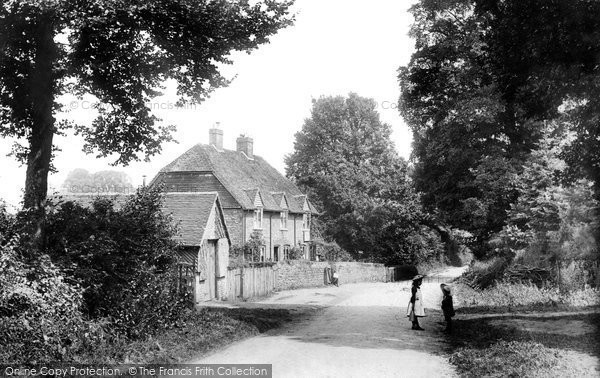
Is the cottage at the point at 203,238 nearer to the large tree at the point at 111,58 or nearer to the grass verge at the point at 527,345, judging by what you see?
the large tree at the point at 111,58

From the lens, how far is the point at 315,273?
4284 centimetres

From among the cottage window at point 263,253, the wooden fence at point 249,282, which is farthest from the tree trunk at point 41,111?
the cottage window at point 263,253

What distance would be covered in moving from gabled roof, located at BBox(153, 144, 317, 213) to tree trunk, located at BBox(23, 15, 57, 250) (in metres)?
31.0

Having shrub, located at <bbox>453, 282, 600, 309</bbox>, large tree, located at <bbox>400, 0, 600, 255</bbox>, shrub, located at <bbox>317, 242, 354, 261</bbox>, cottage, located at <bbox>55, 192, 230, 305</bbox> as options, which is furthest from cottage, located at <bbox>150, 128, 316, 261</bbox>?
shrub, located at <bbox>453, 282, 600, 309</bbox>

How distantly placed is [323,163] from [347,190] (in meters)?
5.24

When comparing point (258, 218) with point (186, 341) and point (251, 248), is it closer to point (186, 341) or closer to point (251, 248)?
point (251, 248)

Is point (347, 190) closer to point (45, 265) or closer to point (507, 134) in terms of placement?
point (507, 134)

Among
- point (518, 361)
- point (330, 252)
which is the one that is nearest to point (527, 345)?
point (518, 361)

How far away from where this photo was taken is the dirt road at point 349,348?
10.9m

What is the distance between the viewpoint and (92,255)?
12102 mm

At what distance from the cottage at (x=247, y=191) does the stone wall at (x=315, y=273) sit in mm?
6148

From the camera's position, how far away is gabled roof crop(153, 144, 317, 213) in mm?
45500

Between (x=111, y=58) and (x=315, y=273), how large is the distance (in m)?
30.6

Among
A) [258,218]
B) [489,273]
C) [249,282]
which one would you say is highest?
[258,218]
